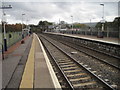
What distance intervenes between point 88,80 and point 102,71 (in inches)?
77.3

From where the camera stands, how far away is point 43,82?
6.50 m

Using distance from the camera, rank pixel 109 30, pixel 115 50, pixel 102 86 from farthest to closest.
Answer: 1. pixel 109 30
2. pixel 115 50
3. pixel 102 86

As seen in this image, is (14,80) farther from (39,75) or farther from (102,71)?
(102,71)

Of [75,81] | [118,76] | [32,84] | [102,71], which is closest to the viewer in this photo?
[32,84]

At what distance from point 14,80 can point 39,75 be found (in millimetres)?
1206

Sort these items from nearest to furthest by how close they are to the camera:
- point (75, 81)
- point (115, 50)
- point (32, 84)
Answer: point (32, 84)
point (75, 81)
point (115, 50)

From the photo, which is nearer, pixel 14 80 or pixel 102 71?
pixel 14 80

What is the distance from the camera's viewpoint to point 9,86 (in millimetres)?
6191

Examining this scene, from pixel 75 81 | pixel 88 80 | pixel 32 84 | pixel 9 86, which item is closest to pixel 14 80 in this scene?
pixel 9 86

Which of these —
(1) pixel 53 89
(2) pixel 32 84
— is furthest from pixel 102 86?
(2) pixel 32 84

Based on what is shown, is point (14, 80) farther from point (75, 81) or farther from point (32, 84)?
point (75, 81)

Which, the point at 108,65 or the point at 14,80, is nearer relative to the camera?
the point at 14,80

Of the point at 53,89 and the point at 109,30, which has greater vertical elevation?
the point at 109,30

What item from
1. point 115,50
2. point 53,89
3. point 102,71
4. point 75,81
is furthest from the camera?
point 115,50
